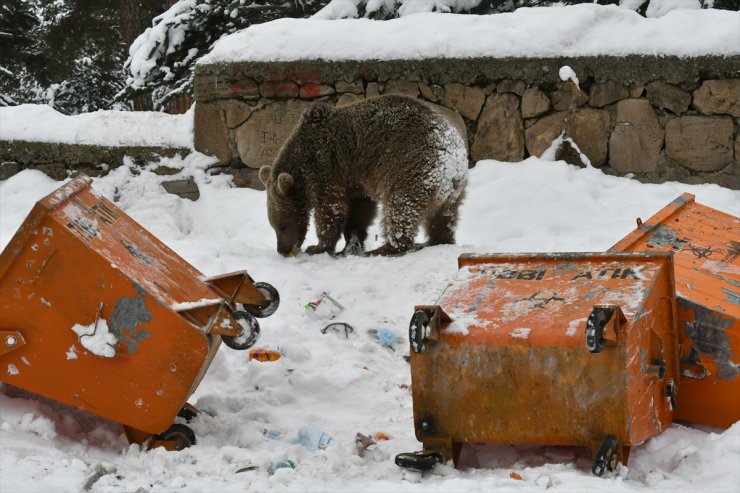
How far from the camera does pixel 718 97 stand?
8.51 metres

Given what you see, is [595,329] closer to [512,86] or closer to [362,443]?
[362,443]

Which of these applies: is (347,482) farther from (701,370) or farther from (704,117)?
(704,117)

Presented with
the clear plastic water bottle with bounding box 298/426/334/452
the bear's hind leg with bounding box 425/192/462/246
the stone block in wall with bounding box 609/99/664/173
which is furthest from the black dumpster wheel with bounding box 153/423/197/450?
the stone block in wall with bounding box 609/99/664/173

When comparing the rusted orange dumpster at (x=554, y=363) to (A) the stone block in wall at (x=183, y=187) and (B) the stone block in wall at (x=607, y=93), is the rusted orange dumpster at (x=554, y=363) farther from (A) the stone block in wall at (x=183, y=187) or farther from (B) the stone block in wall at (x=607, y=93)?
(A) the stone block in wall at (x=183, y=187)

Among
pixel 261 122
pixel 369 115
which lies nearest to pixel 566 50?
pixel 369 115

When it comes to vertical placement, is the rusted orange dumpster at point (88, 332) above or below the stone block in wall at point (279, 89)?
above

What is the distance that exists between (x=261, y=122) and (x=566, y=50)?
9.96ft

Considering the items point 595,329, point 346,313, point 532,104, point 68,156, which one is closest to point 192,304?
point 595,329

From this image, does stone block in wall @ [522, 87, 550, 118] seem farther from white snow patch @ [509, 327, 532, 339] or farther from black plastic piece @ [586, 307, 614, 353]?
black plastic piece @ [586, 307, 614, 353]

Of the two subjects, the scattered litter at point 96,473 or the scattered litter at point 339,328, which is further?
the scattered litter at point 339,328

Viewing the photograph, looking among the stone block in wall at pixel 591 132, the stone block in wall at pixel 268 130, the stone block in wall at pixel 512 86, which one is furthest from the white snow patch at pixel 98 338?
the stone block in wall at pixel 591 132

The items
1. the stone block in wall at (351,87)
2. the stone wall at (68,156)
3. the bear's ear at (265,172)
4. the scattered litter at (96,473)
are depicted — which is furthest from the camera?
the stone wall at (68,156)

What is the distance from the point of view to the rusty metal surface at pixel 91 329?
361 centimetres

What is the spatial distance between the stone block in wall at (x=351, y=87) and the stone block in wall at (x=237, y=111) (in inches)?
36.2
